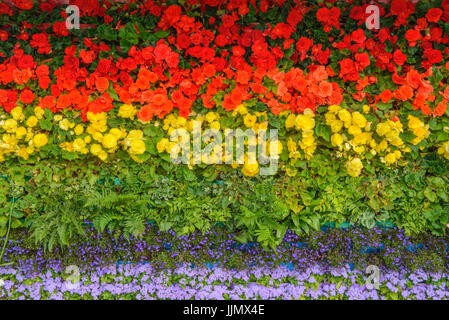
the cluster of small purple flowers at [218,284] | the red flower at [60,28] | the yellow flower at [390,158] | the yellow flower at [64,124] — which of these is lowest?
the cluster of small purple flowers at [218,284]

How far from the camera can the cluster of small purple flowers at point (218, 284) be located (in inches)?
116

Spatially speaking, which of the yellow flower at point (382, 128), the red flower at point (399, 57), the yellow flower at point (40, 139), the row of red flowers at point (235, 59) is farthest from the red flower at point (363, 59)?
the yellow flower at point (40, 139)

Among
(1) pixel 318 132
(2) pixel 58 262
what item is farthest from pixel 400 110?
(2) pixel 58 262

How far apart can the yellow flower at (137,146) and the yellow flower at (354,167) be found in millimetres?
1837

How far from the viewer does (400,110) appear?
3.09m

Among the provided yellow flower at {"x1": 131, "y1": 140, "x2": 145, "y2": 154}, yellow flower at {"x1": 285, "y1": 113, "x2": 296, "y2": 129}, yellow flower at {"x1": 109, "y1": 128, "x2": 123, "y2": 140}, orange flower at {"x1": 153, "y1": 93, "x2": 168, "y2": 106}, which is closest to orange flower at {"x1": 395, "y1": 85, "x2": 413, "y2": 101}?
yellow flower at {"x1": 285, "y1": 113, "x2": 296, "y2": 129}

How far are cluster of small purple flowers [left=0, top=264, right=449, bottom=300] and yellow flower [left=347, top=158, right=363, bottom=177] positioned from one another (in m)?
0.89

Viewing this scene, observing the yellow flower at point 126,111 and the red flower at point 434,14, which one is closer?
the red flower at point 434,14

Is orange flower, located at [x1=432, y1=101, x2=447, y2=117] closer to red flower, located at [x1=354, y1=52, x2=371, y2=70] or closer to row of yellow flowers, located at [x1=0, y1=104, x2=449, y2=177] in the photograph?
row of yellow flowers, located at [x1=0, y1=104, x2=449, y2=177]

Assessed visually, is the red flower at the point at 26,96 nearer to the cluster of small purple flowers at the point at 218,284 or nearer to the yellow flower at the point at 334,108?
the cluster of small purple flowers at the point at 218,284

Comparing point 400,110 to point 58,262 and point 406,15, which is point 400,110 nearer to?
point 406,15

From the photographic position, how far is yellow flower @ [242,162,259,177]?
2.98 m

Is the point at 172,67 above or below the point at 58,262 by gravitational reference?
above

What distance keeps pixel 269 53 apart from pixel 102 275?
2.51 metres
